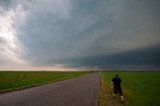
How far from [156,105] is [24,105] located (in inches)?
353

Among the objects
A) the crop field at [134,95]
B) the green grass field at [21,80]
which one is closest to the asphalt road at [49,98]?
the crop field at [134,95]

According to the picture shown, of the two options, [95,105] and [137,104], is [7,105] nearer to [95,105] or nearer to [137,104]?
[95,105]

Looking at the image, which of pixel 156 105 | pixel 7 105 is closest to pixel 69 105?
pixel 7 105

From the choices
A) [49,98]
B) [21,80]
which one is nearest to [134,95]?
[49,98]

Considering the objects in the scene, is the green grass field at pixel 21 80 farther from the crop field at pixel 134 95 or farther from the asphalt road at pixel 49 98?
the crop field at pixel 134 95

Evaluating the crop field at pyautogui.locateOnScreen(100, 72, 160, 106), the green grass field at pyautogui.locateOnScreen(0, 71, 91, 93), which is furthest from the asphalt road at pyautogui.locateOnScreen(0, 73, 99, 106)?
the green grass field at pyautogui.locateOnScreen(0, 71, 91, 93)

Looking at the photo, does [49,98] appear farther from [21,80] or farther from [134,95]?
[21,80]

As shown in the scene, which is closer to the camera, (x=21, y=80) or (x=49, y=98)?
(x=49, y=98)

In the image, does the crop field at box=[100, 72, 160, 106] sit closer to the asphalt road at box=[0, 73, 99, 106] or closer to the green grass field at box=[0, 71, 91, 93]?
the asphalt road at box=[0, 73, 99, 106]

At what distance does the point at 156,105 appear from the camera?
46.1 ft

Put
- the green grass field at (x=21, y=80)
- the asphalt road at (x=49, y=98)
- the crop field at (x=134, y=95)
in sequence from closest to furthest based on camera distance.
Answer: the asphalt road at (x=49, y=98) < the crop field at (x=134, y=95) < the green grass field at (x=21, y=80)

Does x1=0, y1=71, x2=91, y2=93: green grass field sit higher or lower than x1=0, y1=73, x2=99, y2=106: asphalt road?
higher

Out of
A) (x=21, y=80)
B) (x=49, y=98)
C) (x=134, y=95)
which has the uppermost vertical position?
(x=21, y=80)

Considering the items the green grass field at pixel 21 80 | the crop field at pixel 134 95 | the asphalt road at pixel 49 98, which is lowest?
the crop field at pixel 134 95
